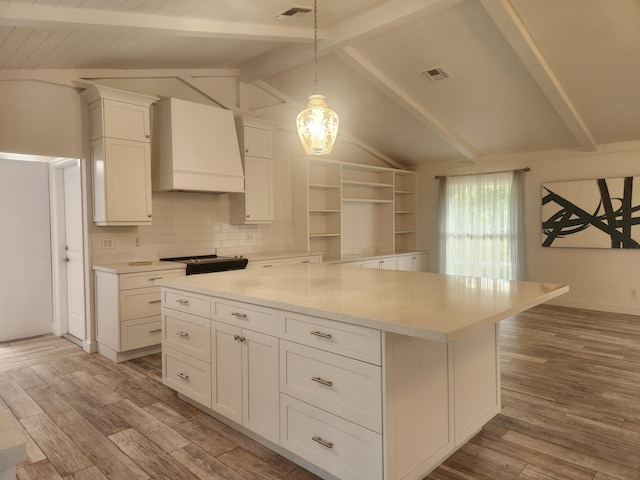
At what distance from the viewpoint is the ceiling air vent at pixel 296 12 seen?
11.5ft

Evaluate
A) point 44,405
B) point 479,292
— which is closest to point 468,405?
point 479,292

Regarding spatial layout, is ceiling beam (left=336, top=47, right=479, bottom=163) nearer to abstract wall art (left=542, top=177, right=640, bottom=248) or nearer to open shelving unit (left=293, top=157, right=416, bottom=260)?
open shelving unit (left=293, top=157, right=416, bottom=260)

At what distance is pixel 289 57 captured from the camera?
4582mm

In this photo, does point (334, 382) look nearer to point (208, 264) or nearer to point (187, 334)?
point (187, 334)

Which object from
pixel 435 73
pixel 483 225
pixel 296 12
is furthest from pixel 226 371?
pixel 483 225

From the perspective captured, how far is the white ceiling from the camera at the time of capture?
3.31 m

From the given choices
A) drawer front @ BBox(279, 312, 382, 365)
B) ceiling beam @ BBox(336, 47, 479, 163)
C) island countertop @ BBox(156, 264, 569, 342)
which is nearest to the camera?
island countertop @ BBox(156, 264, 569, 342)

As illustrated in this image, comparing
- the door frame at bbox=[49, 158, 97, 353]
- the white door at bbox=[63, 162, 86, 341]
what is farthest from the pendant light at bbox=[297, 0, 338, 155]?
the door frame at bbox=[49, 158, 97, 353]

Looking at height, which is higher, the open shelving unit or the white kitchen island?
the open shelving unit

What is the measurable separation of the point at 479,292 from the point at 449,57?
304cm

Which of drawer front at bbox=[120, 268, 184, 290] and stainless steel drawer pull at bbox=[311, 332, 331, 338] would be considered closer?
stainless steel drawer pull at bbox=[311, 332, 331, 338]

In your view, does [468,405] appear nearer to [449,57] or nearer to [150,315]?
[150,315]

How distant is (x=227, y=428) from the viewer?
8.61 feet

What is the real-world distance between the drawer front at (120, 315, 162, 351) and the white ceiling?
2.40 m
